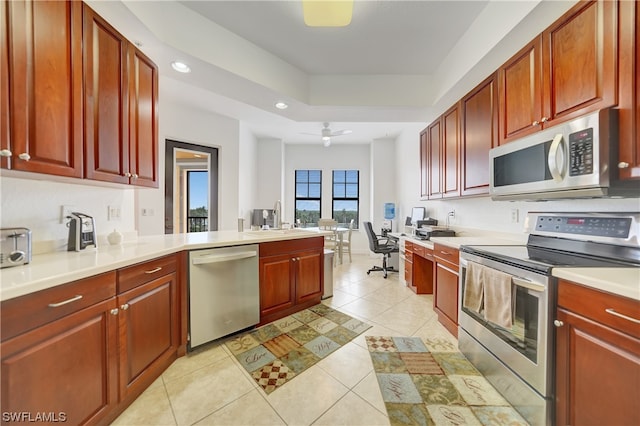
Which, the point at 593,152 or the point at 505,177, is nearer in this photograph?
the point at 593,152

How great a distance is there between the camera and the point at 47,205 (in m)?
1.52

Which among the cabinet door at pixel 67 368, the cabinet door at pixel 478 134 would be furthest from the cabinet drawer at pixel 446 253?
the cabinet door at pixel 67 368

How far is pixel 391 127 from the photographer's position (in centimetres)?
505

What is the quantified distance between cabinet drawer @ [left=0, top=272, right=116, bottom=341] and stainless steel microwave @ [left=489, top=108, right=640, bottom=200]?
8.38ft

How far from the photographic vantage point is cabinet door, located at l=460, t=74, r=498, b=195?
81.5 inches

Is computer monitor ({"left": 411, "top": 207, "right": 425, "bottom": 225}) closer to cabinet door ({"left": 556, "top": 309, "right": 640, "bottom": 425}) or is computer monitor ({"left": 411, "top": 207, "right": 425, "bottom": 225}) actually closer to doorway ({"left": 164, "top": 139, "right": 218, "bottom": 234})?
cabinet door ({"left": 556, "top": 309, "right": 640, "bottom": 425})

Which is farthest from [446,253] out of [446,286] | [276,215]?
[276,215]

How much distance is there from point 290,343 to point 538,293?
179cm

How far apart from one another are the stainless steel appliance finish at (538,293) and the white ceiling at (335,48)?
4.42ft

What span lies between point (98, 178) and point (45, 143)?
0.33 metres

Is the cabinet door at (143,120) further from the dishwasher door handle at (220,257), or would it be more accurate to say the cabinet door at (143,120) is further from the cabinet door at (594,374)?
the cabinet door at (594,374)

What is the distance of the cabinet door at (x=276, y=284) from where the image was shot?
91.8 inches

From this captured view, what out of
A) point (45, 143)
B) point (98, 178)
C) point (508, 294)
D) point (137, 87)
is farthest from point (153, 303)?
point (508, 294)

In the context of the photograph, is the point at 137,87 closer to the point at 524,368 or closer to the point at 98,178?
the point at 98,178
